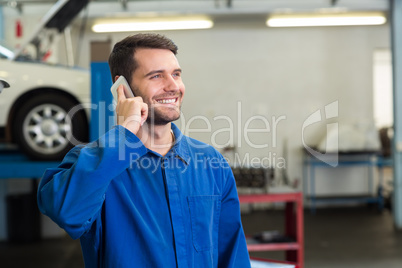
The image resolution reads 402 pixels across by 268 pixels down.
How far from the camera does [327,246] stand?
488 cm

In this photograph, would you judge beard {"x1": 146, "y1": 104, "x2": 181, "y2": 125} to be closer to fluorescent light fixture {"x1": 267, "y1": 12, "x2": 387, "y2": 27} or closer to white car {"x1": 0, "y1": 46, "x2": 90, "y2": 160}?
white car {"x1": 0, "y1": 46, "x2": 90, "y2": 160}

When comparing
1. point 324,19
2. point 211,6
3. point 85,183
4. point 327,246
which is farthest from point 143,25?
point 85,183

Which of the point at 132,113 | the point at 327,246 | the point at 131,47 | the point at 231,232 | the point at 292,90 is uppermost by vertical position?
the point at 292,90

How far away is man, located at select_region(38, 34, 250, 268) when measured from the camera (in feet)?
3.30

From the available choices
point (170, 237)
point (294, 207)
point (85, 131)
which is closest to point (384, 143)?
point (294, 207)

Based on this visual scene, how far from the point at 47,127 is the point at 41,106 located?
19 cm

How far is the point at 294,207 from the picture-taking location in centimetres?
347

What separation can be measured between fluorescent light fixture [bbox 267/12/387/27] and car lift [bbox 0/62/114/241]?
440cm

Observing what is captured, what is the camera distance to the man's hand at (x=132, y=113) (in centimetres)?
108

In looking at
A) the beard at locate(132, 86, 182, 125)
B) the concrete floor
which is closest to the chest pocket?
the beard at locate(132, 86, 182, 125)

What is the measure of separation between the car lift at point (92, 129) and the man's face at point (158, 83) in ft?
5.35

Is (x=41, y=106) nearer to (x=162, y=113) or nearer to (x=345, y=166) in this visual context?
(x=162, y=113)

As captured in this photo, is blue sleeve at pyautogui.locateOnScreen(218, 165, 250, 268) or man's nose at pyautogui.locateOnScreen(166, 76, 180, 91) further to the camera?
blue sleeve at pyautogui.locateOnScreen(218, 165, 250, 268)

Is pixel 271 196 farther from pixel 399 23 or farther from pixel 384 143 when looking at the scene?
pixel 384 143
